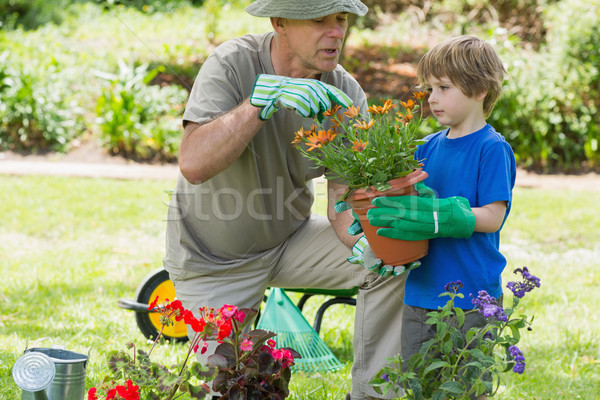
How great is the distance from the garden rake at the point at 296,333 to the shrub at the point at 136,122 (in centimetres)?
437

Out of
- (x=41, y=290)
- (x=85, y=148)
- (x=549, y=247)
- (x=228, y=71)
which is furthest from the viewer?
(x=85, y=148)

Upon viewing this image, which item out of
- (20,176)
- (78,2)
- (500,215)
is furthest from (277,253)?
(78,2)

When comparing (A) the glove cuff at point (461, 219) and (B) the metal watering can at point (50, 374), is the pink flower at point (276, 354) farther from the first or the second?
(A) the glove cuff at point (461, 219)

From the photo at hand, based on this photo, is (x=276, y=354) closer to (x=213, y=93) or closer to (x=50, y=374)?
(x=50, y=374)

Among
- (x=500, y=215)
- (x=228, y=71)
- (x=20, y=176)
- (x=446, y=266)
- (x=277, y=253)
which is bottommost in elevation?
(x=20, y=176)

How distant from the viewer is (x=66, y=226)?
538cm

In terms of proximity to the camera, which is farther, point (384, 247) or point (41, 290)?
point (41, 290)

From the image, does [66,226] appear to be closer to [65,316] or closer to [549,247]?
[65,316]

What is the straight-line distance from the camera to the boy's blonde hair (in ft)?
6.75

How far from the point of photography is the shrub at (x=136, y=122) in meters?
7.36

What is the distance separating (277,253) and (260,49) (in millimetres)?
856

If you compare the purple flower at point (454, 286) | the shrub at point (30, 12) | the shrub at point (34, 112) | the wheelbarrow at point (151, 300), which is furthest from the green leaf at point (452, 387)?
the shrub at point (30, 12)

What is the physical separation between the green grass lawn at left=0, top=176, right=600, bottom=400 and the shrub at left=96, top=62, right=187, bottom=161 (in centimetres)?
90

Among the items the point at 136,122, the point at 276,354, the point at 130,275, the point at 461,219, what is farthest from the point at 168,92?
the point at 276,354
